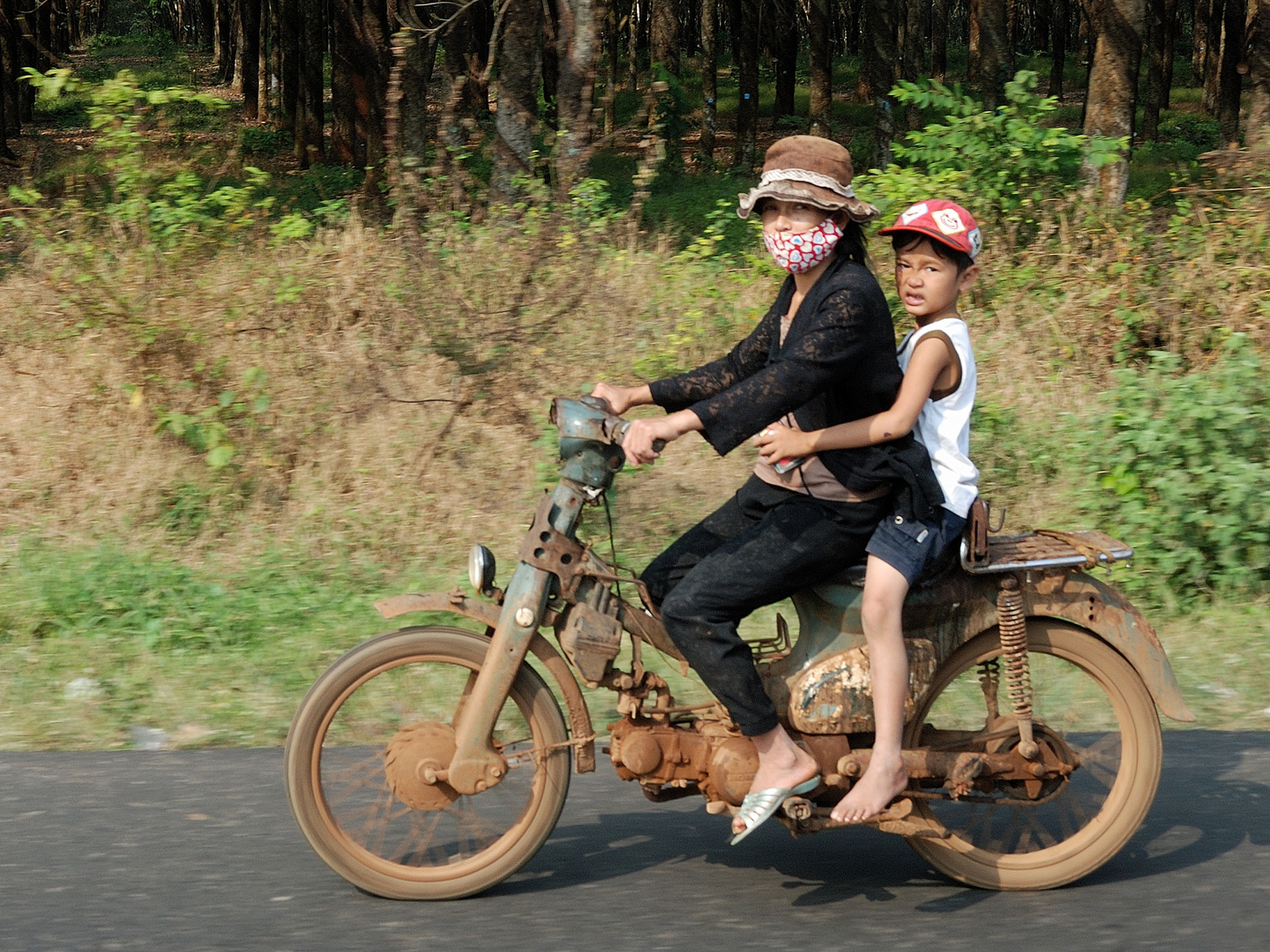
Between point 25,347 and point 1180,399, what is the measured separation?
761 cm

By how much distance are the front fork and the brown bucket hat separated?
1021 mm

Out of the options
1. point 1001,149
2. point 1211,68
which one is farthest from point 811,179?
point 1211,68

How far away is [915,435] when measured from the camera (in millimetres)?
3965

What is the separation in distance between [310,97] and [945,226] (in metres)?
26.0

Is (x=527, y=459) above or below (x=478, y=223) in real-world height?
below

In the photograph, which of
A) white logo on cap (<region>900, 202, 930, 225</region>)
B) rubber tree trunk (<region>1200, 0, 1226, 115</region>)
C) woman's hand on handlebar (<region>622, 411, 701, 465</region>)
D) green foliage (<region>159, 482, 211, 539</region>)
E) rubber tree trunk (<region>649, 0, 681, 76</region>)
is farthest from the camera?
rubber tree trunk (<region>1200, 0, 1226, 115</region>)

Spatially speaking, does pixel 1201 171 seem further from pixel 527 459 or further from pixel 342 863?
pixel 342 863

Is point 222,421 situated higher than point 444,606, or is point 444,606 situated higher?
point 222,421

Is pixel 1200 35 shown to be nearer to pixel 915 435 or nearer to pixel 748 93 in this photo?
pixel 748 93

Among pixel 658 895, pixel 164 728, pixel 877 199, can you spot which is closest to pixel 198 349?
pixel 164 728

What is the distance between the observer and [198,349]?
8.77 metres

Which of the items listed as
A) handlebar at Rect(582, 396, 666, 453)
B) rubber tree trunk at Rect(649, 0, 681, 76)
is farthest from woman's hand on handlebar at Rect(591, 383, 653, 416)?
rubber tree trunk at Rect(649, 0, 681, 76)

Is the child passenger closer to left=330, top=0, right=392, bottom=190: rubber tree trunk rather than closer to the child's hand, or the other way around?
the child's hand

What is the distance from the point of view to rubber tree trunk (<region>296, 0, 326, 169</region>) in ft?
85.9
